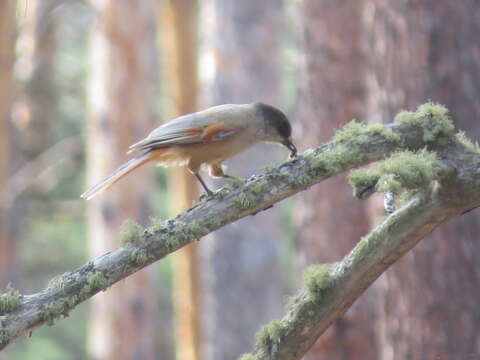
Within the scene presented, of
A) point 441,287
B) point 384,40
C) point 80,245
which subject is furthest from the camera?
point 80,245

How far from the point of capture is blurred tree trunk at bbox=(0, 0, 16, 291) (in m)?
10.8

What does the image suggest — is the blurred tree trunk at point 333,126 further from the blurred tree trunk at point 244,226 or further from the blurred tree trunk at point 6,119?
the blurred tree trunk at point 6,119

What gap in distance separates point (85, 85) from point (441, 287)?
1416 centimetres

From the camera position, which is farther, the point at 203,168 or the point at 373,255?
the point at 203,168

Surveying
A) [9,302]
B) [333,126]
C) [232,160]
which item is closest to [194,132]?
[9,302]

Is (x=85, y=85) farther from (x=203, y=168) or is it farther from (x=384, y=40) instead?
(x=203, y=168)

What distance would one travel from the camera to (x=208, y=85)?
39.7ft

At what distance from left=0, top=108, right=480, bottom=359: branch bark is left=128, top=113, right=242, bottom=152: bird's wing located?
929 millimetres

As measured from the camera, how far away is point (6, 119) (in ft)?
36.6

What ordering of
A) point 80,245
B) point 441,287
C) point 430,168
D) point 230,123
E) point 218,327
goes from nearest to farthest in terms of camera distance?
point 430,168
point 230,123
point 441,287
point 218,327
point 80,245

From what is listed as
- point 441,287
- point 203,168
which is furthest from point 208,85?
→ point 203,168

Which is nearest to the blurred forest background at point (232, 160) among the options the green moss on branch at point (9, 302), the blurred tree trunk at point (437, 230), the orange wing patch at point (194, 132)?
the blurred tree trunk at point (437, 230)

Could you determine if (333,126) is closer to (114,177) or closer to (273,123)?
(273,123)

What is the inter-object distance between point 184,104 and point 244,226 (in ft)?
8.95
